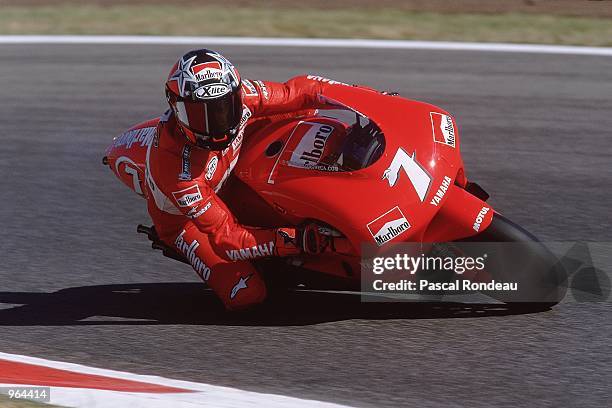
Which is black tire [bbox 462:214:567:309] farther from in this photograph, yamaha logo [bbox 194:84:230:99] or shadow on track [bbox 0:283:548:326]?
yamaha logo [bbox 194:84:230:99]

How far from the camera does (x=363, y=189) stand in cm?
503

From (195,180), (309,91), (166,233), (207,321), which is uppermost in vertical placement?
(309,91)

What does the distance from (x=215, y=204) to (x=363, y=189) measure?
2.57ft

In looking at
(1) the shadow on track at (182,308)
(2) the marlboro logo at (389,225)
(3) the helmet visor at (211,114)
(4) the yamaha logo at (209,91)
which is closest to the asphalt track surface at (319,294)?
(1) the shadow on track at (182,308)

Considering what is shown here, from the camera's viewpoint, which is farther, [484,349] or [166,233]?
[166,233]

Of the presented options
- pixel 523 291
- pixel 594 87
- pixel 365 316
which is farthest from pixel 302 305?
pixel 594 87

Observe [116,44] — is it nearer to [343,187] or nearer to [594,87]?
[594,87]

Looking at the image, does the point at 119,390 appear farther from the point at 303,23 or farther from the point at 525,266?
the point at 303,23

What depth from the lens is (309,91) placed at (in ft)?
18.6

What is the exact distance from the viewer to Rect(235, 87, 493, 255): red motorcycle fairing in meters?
4.97

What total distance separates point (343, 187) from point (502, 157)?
3840 millimetres

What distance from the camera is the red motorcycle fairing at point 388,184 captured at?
4969 mm

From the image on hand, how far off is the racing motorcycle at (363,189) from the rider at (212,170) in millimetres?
129

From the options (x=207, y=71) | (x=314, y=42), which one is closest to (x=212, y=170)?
(x=207, y=71)
